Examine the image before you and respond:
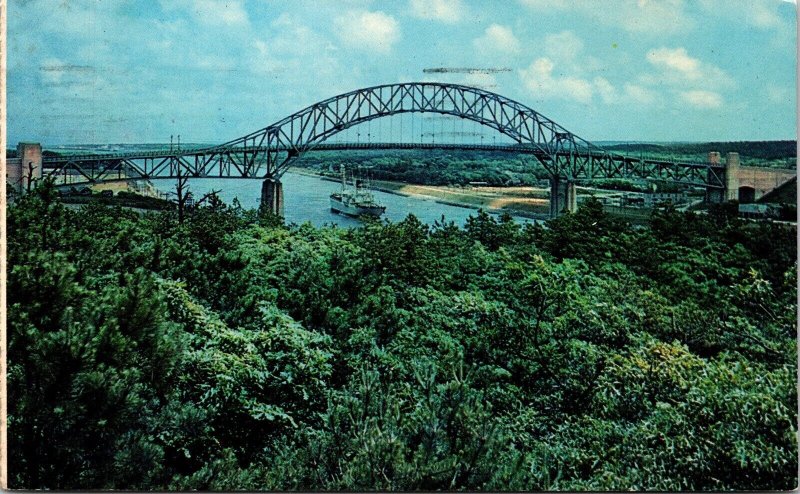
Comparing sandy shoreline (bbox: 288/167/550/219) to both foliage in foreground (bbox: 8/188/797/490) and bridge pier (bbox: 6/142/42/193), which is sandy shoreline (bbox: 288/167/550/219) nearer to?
foliage in foreground (bbox: 8/188/797/490)

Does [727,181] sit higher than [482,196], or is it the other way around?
[727,181]

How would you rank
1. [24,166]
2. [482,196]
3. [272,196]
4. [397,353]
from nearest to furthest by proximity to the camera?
1. [397,353]
2. [24,166]
3. [272,196]
4. [482,196]

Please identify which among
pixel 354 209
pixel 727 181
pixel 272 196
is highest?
pixel 727 181

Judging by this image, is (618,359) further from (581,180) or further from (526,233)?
(581,180)

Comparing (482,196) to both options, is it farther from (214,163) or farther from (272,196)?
(214,163)

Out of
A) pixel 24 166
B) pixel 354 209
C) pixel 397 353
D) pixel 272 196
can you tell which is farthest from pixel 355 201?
pixel 24 166

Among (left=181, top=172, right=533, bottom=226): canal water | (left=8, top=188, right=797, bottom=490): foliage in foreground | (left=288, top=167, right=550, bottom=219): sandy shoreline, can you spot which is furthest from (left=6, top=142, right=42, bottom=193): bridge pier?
(left=288, top=167, right=550, bottom=219): sandy shoreline

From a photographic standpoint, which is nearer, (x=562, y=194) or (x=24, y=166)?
(x=24, y=166)
